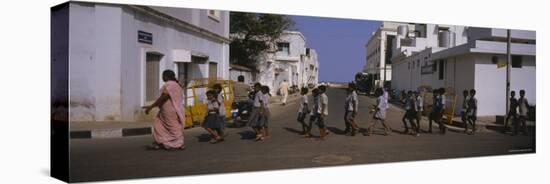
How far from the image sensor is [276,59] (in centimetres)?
835

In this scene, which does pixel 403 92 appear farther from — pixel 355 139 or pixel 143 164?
pixel 143 164

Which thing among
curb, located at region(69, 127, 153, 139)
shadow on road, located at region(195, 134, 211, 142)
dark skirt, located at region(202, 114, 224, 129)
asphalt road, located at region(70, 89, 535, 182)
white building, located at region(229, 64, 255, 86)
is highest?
white building, located at region(229, 64, 255, 86)

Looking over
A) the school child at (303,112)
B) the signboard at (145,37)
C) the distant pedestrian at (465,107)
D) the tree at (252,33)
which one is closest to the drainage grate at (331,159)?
the school child at (303,112)

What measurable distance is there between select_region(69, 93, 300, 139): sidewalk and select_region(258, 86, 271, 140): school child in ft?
3.65

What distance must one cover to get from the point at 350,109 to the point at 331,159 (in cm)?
88

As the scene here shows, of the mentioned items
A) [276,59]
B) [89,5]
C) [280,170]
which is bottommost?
[280,170]

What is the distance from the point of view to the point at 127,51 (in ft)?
21.8

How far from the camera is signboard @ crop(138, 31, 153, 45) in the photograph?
691 cm

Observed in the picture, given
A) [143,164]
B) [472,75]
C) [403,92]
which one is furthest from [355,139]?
[143,164]

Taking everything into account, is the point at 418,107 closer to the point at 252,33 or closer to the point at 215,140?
the point at 252,33

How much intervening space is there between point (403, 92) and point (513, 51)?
2.41 m

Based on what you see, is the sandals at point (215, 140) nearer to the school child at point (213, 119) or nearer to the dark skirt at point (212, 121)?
the school child at point (213, 119)

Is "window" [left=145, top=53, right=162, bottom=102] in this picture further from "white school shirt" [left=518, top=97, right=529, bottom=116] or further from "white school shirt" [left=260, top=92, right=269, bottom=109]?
"white school shirt" [left=518, top=97, right=529, bottom=116]

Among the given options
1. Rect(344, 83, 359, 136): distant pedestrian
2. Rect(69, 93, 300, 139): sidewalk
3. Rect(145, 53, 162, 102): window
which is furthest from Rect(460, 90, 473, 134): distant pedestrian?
Rect(145, 53, 162, 102): window
